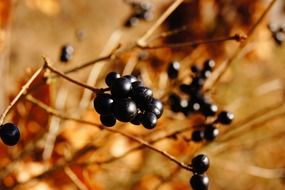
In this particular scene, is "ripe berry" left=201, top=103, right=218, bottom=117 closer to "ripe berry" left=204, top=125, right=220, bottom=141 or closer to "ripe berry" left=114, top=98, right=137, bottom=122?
"ripe berry" left=204, top=125, right=220, bottom=141

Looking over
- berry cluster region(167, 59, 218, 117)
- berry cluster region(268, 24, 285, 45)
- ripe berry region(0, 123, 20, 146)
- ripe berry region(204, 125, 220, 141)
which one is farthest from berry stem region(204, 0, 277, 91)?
ripe berry region(0, 123, 20, 146)

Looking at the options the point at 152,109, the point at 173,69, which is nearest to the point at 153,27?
the point at 173,69

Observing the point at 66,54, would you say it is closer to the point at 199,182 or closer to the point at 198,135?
the point at 198,135

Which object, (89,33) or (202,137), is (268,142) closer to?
(89,33)

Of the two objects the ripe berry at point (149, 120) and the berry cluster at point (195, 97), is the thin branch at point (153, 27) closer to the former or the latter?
the berry cluster at point (195, 97)

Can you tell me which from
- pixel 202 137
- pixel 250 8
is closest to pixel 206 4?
pixel 250 8

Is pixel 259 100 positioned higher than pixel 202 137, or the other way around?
pixel 259 100

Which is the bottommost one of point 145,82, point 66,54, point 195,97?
point 195,97
